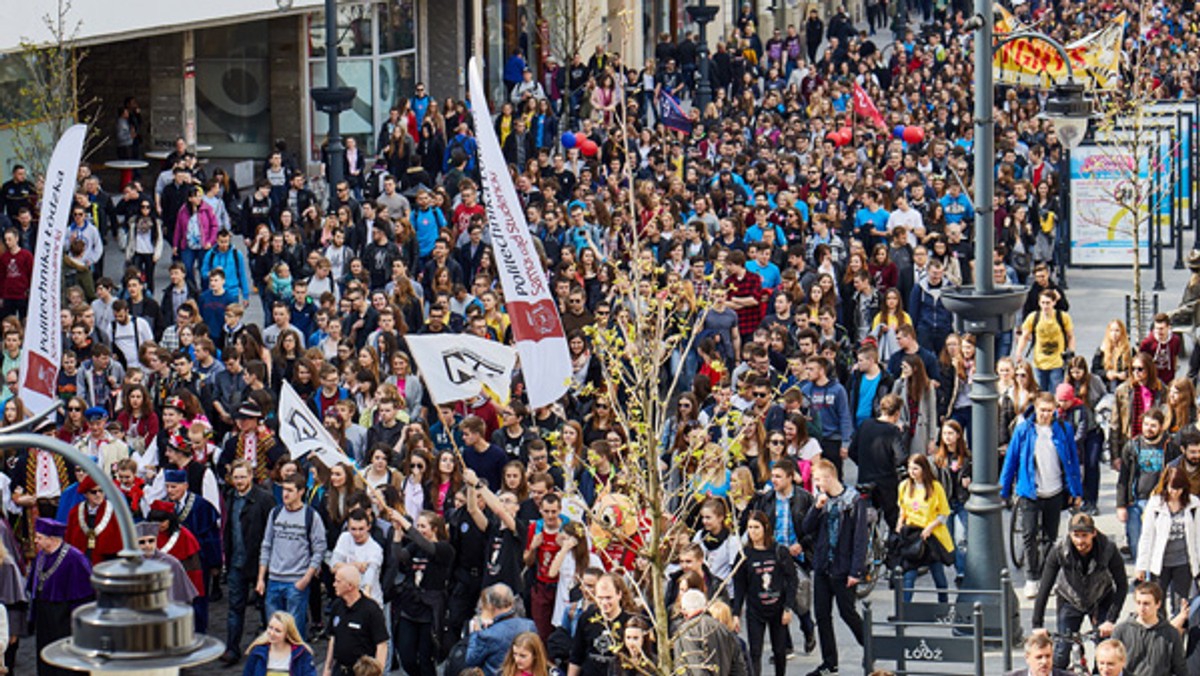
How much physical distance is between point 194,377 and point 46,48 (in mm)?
10726

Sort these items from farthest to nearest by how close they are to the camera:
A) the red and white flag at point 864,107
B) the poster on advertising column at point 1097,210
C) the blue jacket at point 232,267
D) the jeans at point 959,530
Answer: the red and white flag at point 864,107 → the poster on advertising column at point 1097,210 → the blue jacket at point 232,267 → the jeans at point 959,530

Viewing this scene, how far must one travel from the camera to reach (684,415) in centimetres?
2017

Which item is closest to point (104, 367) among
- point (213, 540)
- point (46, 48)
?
point (213, 540)

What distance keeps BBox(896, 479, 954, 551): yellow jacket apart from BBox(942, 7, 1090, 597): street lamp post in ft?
1.36

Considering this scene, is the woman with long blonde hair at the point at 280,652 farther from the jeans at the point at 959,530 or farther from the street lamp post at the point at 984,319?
the jeans at the point at 959,530

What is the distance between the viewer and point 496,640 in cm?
1569

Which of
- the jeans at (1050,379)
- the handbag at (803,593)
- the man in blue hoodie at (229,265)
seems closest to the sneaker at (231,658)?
the handbag at (803,593)

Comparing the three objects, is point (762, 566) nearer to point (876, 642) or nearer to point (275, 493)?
point (876, 642)

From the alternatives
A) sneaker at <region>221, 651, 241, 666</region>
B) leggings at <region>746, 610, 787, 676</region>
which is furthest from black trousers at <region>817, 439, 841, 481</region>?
sneaker at <region>221, 651, 241, 666</region>

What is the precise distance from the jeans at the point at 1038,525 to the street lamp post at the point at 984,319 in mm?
1383

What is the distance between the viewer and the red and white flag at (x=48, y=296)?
18.4 metres

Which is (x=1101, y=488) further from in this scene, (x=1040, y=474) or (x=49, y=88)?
(x=49, y=88)

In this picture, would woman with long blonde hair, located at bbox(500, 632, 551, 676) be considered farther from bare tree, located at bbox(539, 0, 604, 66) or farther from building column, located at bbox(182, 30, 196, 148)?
bare tree, located at bbox(539, 0, 604, 66)

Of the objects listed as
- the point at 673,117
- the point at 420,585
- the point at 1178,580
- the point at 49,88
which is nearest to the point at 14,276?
the point at 49,88
